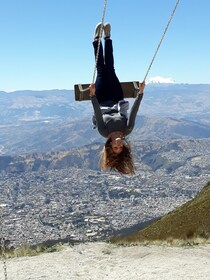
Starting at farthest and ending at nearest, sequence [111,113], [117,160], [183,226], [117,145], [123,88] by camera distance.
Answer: [183,226], [123,88], [111,113], [117,160], [117,145]

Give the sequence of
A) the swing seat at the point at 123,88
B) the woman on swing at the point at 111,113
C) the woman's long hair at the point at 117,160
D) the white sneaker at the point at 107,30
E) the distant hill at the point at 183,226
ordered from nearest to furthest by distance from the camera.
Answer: the woman on swing at the point at 111,113, the woman's long hair at the point at 117,160, the white sneaker at the point at 107,30, the swing seat at the point at 123,88, the distant hill at the point at 183,226

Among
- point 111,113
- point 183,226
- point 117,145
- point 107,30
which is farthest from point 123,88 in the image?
point 183,226

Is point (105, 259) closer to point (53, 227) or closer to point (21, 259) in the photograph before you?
point (21, 259)

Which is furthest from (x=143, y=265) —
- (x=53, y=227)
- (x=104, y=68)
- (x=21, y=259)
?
(x=53, y=227)

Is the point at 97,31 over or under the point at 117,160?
over

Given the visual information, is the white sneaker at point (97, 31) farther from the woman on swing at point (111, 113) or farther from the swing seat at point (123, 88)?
the swing seat at point (123, 88)

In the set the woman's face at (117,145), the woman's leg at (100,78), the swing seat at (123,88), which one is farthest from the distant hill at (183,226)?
the woman's face at (117,145)

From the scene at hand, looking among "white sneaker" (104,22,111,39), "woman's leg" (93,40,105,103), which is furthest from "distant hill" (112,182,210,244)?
"white sneaker" (104,22,111,39)

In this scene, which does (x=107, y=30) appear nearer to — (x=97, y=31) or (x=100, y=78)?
(x=97, y=31)
